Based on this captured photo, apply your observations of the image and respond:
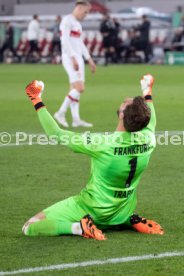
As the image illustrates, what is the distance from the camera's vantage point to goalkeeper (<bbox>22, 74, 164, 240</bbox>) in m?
8.31

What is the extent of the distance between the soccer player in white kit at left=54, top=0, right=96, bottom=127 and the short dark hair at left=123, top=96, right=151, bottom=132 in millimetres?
9403

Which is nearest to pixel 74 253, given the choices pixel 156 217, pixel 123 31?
pixel 156 217

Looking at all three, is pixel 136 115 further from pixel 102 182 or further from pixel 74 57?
pixel 74 57

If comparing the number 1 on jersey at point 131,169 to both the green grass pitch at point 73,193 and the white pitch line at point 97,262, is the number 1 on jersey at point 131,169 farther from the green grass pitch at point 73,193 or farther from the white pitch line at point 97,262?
the white pitch line at point 97,262

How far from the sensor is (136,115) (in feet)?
26.7

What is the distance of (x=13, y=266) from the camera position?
287 inches

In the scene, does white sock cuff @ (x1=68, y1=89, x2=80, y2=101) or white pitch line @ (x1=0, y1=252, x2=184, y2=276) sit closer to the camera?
white pitch line @ (x1=0, y1=252, x2=184, y2=276)

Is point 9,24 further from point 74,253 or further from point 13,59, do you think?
point 74,253

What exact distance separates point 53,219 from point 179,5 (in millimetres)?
52018

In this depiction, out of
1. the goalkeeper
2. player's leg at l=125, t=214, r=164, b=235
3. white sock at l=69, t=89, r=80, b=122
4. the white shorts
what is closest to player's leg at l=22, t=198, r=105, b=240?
the goalkeeper

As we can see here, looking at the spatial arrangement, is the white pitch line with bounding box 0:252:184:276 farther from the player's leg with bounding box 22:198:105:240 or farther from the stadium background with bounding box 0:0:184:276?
the player's leg with bounding box 22:198:105:240

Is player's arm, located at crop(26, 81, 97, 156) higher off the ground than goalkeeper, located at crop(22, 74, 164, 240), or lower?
higher

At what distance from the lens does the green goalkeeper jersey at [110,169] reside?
27.4 ft

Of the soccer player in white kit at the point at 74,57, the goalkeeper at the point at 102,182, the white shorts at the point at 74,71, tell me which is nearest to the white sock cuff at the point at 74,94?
the soccer player in white kit at the point at 74,57
